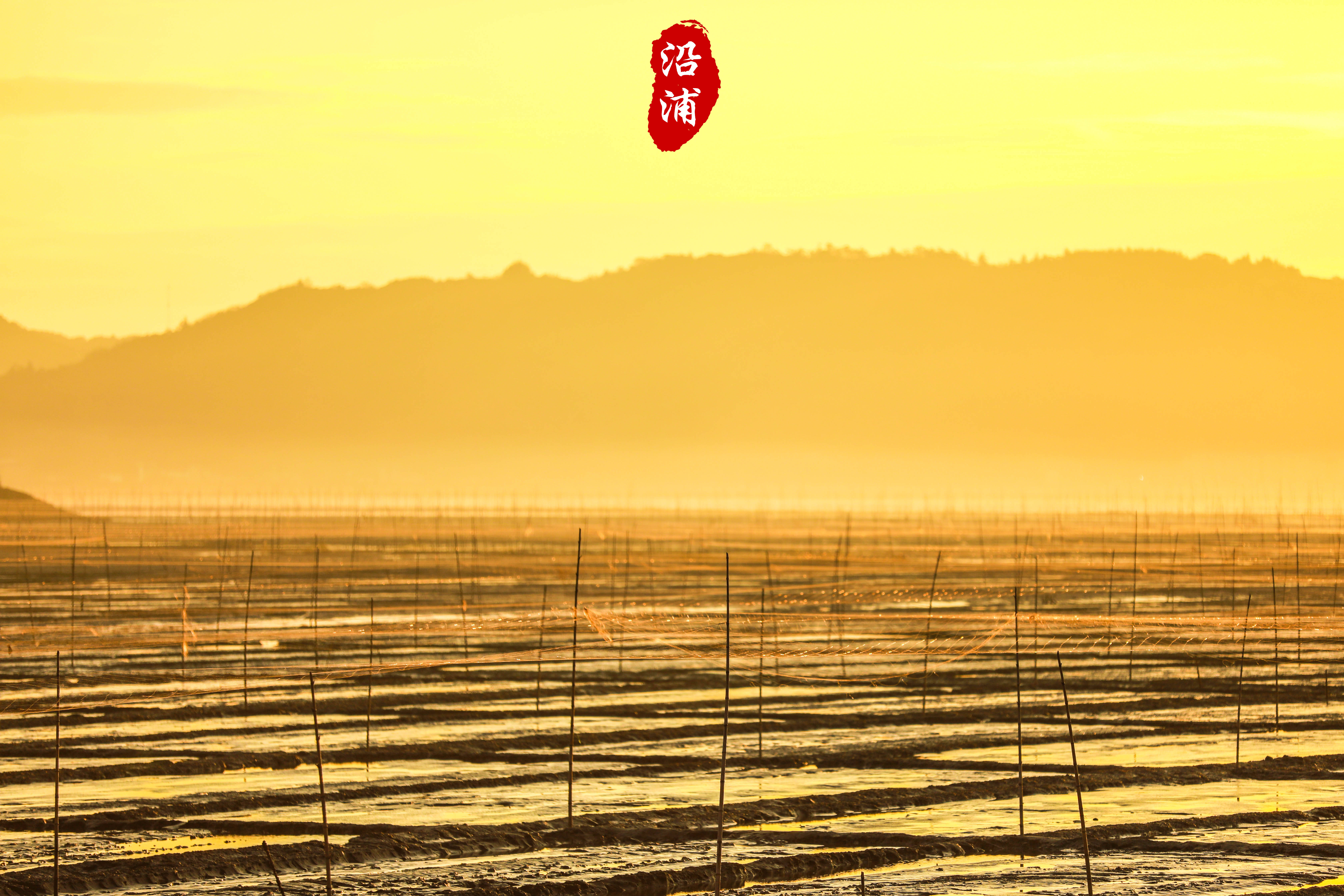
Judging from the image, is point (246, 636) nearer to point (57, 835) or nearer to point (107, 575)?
point (57, 835)

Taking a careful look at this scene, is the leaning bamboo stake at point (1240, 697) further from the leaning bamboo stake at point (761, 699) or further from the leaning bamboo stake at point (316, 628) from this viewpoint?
the leaning bamboo stake at point (316, 628)

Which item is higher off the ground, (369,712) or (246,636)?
(246,636)

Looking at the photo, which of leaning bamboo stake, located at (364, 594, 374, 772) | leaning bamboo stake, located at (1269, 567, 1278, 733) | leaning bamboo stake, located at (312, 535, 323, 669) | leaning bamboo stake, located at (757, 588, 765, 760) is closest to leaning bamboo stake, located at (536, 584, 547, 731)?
leaning bamboo stake, located at (364, 594, 374, 772)

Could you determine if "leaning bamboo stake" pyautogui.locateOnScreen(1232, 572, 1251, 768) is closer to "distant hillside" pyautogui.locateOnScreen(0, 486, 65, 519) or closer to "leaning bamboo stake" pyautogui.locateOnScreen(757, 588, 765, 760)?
"leaning bamboo stake" pyautogui.locateOnScreen(757, 588, 765, 760)

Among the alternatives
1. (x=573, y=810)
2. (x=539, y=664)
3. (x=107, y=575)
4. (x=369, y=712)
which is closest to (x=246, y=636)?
(x=539, y=664)

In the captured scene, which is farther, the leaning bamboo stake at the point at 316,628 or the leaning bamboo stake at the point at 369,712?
the leaning bamboo stake at the point at 316,628

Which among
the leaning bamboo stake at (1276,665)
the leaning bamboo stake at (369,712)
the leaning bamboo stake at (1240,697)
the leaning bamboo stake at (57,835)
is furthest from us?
the leaning bamboo stake at (1276,665)

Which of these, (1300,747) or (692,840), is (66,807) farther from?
(1300,747)

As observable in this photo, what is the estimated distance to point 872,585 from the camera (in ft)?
154

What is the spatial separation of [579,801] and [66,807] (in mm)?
4235

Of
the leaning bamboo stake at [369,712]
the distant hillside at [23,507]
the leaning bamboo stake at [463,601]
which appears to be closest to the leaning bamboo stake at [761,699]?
the leaning bamboo stake at [369,712]

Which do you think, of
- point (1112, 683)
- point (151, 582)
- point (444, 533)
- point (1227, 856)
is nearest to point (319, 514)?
point (444, 533)

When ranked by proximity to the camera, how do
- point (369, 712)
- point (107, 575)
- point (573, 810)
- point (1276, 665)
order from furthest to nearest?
point (107, 575) < point (1276, 665) < point (369, 712) < point (573, 810)

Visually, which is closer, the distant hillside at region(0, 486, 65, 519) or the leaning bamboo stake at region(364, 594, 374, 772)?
the leaning bamboo stake at region(364, 594, 374, 772)
